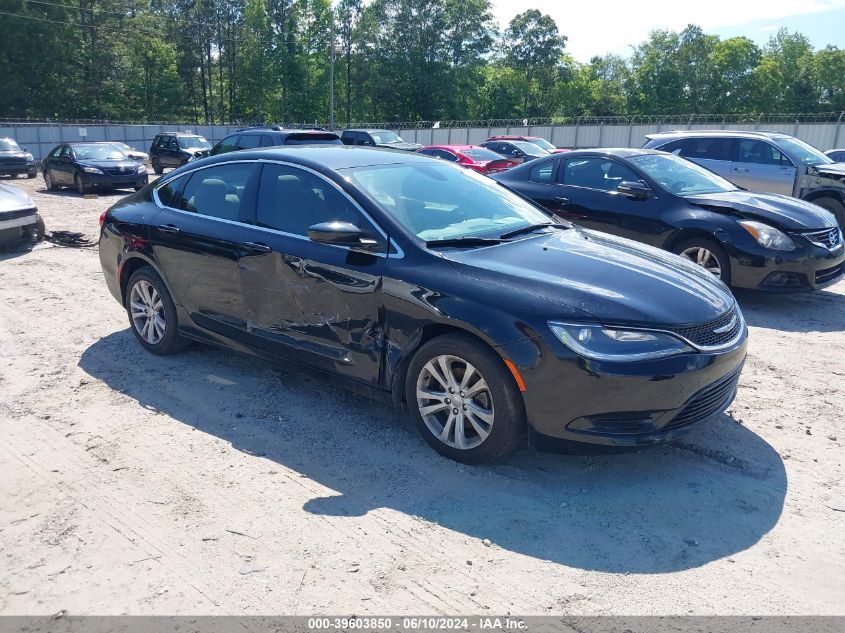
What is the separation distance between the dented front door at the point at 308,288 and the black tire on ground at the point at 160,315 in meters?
1.04

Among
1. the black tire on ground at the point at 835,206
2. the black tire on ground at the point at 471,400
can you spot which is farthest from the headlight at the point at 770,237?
the black tire on ground at the point at 835,206

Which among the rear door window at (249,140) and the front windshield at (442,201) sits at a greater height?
the rear door window at (249,140)

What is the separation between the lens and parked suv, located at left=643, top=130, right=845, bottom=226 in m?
11.1

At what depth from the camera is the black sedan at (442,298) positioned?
136 inches

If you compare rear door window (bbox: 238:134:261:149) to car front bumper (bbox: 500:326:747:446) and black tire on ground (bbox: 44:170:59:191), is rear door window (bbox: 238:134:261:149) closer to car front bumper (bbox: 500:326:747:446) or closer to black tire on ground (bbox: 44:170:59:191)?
black tire on ground (bbox: 44:170:59:191)

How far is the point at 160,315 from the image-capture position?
5613 millimetres

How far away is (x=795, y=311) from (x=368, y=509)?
5.79m

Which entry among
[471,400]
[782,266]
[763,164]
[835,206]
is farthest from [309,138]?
[471,400]

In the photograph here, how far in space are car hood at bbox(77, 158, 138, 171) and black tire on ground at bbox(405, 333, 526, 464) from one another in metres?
17.6

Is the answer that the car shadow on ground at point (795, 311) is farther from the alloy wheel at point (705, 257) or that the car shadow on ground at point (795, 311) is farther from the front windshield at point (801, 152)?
the front windshield at point (801, 152)

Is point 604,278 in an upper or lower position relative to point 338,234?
lower

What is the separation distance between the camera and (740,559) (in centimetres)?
306

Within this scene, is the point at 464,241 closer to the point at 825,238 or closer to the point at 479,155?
the point at 825,238

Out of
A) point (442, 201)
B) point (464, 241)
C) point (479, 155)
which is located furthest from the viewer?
point (479, 155)
